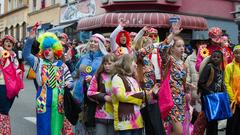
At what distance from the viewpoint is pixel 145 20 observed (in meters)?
21.7

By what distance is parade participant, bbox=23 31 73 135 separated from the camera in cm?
629

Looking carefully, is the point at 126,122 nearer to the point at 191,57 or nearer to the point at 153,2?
the point at 191,57

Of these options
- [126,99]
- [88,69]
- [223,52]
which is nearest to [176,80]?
[88,69]

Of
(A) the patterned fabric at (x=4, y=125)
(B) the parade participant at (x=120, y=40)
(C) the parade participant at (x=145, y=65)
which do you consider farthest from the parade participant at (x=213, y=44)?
(A) the patterned fabric at (x=4, y=125)

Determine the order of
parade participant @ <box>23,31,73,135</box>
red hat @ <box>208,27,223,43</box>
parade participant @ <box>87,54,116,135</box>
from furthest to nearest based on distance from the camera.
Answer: red hat @ <box>208,27,223,43</box>
parade participant @ <box>23,31,73,135</box>
parade participant @ <box>87,54,116,135</box>

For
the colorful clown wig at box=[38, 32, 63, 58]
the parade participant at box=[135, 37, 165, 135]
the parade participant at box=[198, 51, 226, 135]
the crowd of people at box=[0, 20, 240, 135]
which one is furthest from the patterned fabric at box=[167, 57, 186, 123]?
the colorful clown wig at box=[38, 32, 63, 58]

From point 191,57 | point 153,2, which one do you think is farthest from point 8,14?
point 191,57

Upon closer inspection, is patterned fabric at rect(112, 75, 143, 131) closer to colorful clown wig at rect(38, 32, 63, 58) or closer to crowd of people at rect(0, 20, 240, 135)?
crowd of people at rect(0, 20, 240, 135)

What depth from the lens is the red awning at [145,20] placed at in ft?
71.3

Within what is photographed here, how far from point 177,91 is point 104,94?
129 cm

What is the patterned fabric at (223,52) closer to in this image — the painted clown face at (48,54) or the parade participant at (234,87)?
the parade participant at (234,87)

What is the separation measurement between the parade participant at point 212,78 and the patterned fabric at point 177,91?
0.51 m

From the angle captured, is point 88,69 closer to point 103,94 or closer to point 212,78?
point 103,94

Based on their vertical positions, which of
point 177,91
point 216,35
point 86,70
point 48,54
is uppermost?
point 216,35
